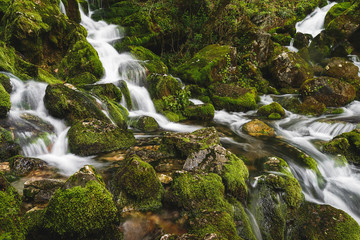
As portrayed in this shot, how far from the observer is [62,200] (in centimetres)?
239

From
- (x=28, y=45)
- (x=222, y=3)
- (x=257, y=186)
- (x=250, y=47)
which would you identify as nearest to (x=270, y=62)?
(x=250, y=47)

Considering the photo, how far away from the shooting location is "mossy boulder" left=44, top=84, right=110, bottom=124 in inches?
247

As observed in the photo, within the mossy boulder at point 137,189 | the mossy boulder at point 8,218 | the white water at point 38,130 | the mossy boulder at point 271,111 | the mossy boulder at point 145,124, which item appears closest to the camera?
the mossy boulder at point 8,218

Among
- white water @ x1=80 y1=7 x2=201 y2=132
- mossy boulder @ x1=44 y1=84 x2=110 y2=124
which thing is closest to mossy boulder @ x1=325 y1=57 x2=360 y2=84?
white water @ x1=80 y1=7 x2=201 y2=132

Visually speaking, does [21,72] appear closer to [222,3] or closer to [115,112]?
[115,112]

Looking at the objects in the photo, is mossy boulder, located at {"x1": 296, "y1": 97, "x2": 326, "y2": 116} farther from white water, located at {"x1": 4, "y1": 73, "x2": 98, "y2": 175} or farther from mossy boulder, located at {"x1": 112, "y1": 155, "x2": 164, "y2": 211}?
white water, located at {"x1": 4, "y1": 73, "x2": 98, "y2": 175}

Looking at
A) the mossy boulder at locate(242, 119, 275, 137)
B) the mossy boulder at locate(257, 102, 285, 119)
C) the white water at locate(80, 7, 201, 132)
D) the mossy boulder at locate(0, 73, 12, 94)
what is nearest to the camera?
the mossy boulder at locate(0, 73, 12, 94)

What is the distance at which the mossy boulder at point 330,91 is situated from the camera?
1154 centimetres

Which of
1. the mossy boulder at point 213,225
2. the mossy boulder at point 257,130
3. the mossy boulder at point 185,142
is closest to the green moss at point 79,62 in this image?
the mossy boulder at point 185,142

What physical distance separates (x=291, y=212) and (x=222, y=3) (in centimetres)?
1438

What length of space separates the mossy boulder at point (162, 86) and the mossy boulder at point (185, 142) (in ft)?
17.3

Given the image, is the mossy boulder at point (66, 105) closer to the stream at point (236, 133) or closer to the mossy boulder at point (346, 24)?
the stream at point (236, 133)

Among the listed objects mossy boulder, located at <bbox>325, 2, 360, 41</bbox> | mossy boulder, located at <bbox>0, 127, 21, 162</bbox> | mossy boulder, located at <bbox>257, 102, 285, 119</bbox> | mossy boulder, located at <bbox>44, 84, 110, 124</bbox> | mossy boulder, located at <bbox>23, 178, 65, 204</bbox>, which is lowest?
mossy boulder, located at <bbox>257, 102, 285, 119</bbox>

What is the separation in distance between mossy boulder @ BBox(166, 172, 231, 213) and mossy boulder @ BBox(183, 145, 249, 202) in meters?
0.31
